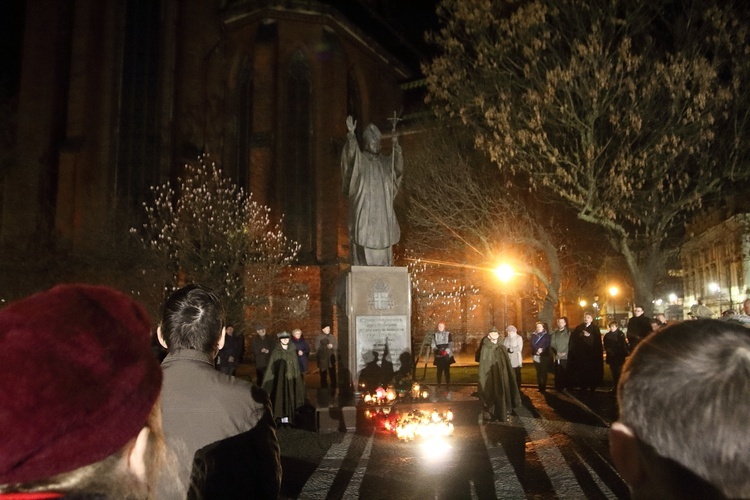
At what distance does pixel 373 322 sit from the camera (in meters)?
9.62

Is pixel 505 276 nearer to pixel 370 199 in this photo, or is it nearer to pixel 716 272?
pixel 370 199

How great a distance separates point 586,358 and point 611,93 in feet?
21.1

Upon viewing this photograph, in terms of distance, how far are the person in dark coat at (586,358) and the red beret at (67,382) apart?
1354cm

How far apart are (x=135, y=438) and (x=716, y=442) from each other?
1.16 meters

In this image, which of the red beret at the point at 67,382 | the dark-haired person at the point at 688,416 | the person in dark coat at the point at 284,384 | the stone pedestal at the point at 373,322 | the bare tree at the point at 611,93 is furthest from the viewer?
the bare tree at the point at 611,93

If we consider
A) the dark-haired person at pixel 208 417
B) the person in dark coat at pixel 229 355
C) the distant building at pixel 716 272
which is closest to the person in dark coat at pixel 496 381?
the person in dark coat at pixel 229 355

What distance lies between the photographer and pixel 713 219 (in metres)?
54.0

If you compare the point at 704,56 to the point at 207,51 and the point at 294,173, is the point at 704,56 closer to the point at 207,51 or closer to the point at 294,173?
the point at 294,173

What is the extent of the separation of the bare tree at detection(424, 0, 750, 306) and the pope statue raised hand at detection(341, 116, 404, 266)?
18.1 feet

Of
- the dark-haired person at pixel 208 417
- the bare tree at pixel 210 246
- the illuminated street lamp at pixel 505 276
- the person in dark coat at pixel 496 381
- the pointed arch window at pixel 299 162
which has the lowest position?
the person in dark coat at pixel 496 381

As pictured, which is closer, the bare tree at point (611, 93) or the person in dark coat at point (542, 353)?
the bare tree at point (611, 93)

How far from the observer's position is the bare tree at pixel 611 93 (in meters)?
13.5

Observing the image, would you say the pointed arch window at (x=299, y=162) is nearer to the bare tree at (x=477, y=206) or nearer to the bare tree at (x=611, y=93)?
the bare tree at (x=477, y=206)

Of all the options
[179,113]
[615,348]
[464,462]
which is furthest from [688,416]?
[179,113]
